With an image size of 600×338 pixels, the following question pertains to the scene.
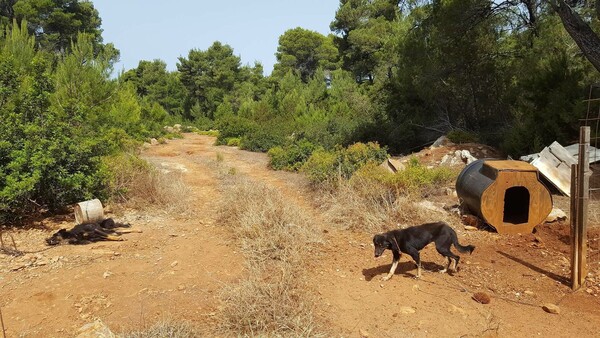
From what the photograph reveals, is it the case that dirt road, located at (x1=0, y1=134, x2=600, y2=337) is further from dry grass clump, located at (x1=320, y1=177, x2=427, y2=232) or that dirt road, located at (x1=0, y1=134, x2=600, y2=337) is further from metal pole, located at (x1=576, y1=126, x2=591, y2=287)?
metal pole, located at (x1=576, y1=126, x2=591, y2=287)

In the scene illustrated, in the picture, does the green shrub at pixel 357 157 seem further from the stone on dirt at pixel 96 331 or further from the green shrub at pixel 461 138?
the stone on dirt at pixel 96 331

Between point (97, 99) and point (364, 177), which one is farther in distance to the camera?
point (97, 99)

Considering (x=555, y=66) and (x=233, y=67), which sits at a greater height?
(x=233, y=67)

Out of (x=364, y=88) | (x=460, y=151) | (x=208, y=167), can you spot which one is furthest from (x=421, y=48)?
(x=364, y=88)

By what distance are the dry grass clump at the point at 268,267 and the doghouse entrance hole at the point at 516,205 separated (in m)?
3.13

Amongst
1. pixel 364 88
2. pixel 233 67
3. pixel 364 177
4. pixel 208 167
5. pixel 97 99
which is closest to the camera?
pixel 364 177

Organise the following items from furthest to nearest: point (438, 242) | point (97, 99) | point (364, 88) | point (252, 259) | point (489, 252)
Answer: point (364, 88), point (97, 99), point (489, 252), point (252, 259), point (438, 242)

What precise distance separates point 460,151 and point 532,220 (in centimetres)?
542

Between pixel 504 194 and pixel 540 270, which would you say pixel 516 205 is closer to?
pixel 504 194

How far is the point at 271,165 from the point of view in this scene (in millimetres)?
13609

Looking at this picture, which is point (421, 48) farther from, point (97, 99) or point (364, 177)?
point (97, 99)

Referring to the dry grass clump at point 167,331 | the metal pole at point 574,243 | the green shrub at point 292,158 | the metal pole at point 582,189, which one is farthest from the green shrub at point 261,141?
the dry grass clump at point 167,331

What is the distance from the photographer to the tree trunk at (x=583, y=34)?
7.88m

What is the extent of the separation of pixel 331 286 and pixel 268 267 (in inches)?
30.3
